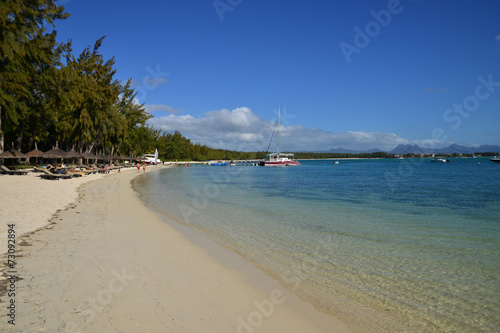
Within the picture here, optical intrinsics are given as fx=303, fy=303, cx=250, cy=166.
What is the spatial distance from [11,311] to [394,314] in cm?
608

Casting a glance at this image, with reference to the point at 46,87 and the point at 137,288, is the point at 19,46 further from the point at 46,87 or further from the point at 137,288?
the point at 137,288

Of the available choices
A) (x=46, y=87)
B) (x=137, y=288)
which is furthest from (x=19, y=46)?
(x=137, y=288)

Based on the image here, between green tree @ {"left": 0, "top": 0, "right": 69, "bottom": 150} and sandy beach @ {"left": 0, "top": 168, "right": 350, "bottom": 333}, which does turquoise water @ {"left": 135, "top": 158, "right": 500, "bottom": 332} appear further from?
green tree @ {"left": 0, "top": 0, "right": 69, "bottom": 150}

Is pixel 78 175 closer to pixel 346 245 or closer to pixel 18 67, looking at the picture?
pixel 18 67

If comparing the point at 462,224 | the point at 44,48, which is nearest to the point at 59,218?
the point at 462,224

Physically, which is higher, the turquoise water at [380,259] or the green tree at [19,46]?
the green tree at [19,46]

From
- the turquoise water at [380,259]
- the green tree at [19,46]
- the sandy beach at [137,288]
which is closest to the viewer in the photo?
the sandy beach at [137,288]

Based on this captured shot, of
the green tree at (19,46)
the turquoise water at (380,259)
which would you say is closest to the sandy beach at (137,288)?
the turquoise water at (380,259)

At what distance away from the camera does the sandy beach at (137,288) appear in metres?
4.47

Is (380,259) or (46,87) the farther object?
(46,87)

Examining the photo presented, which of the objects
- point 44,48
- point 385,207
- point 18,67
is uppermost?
point 44,48

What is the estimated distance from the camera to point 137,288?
18.6 feet

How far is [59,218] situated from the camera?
461 inches

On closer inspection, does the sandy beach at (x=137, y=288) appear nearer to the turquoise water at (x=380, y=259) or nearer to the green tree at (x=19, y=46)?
the turquoise water at (x=380, y=259)
